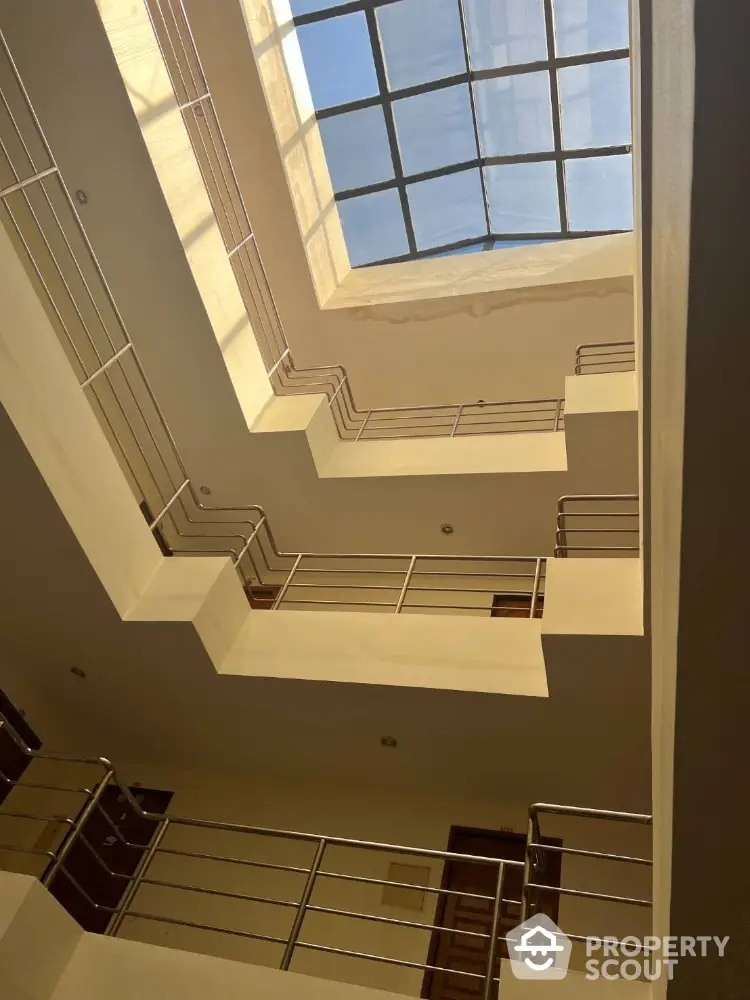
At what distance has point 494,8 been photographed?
169 inches

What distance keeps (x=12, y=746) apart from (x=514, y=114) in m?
4.53

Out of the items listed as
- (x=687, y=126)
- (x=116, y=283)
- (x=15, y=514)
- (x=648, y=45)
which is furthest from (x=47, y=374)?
(x=687, y=126)

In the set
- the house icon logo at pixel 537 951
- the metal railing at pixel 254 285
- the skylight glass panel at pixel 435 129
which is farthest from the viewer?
the skylight glass panel at pixel 435 129

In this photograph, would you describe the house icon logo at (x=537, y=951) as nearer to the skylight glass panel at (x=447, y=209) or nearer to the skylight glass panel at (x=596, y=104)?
the skylight glass panel at (x=596, y=104)

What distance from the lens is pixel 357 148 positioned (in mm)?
4832

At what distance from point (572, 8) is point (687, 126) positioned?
4531 mm

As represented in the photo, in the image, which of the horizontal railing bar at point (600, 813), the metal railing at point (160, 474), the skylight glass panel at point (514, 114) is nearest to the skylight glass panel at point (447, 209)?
the skylight glass panel at point (514, 114)

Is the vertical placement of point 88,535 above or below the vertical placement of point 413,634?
below

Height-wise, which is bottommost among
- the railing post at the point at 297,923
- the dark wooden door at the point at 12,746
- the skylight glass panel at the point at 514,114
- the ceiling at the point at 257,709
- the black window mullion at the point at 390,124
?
the railing post at the point at 297,923

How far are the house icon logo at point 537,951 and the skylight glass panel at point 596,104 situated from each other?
14.3 ft

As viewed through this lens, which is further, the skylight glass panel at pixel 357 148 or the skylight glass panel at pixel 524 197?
the skylight glass panel at pixel 524 197

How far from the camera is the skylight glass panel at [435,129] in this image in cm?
472

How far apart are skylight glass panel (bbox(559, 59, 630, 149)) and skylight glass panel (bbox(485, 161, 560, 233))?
26 cm

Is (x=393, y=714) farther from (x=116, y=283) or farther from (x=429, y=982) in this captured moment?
(x=116, y=283)
